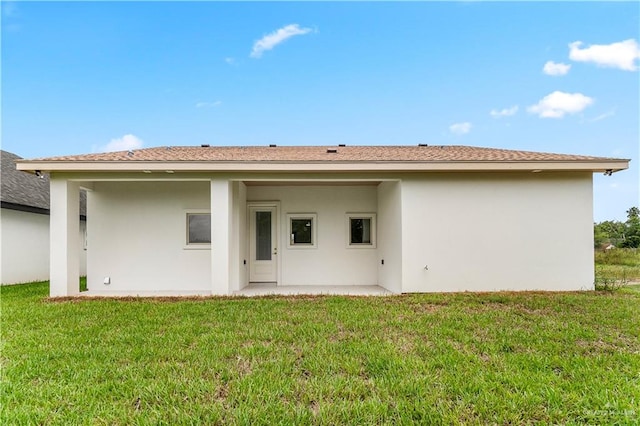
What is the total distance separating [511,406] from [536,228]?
6.95 m

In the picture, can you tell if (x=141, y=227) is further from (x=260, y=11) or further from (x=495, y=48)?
(x=495, y=48)

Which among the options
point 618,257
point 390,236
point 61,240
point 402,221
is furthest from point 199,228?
point 618,257

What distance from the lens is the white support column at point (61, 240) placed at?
8.55 meters

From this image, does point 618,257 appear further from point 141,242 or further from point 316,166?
point 141,242

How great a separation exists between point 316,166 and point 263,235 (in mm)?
3493

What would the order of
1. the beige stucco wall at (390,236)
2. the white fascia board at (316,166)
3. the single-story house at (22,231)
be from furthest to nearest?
the single-story house at (22,231)
the beige stucco wall at (390,236)
the white fascia board at (316,166)

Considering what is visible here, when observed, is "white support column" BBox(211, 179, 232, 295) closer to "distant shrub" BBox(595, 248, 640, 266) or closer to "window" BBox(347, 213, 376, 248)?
"window" BBox(347, 213, 376, 248)

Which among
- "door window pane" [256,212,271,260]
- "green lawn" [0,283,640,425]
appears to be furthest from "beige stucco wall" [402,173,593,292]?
"door window pane" [256,212,271,260]

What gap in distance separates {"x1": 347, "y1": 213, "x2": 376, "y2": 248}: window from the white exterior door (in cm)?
231

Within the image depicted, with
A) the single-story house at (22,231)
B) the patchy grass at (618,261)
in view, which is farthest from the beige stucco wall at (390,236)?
the single-story house at (22,231)

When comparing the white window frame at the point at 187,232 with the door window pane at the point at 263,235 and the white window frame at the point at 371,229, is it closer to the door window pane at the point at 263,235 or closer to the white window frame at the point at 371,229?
the door window pane at the point at 263,235

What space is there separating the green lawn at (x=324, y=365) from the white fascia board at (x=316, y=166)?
3.32m

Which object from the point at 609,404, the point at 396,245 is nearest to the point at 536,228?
the point at 396,245

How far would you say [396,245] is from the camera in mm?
9062
